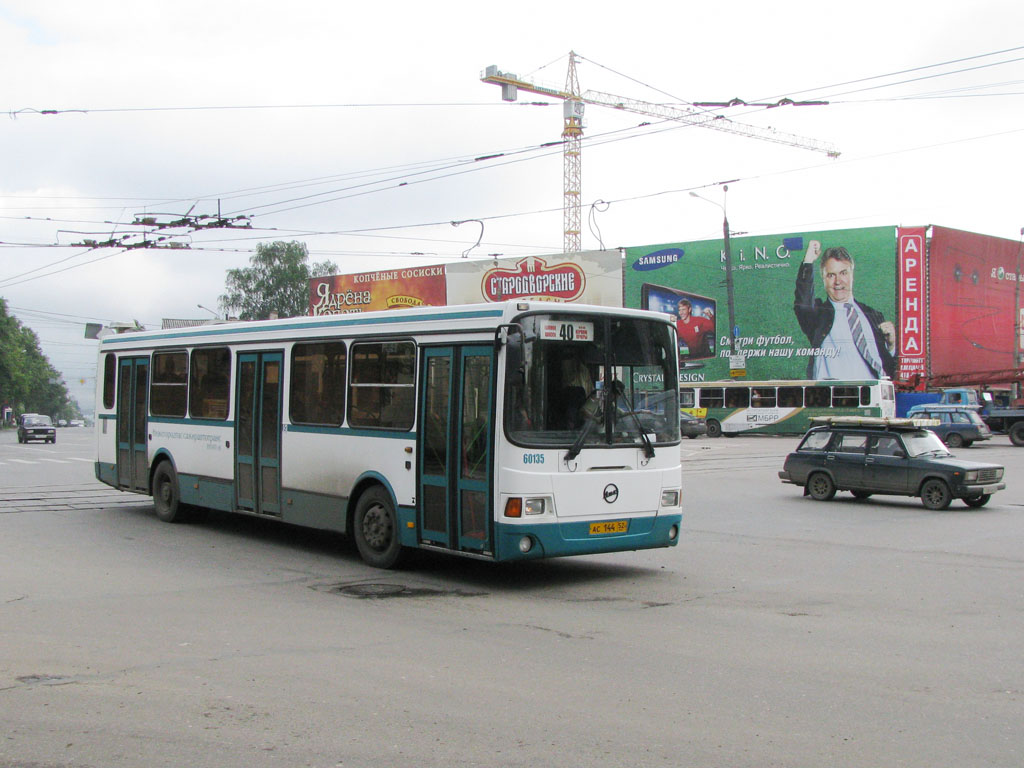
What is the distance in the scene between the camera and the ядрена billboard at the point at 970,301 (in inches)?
2276

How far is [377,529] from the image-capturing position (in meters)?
11.2

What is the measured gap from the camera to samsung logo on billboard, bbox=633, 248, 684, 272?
62.6 metres

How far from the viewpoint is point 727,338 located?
61.6 m

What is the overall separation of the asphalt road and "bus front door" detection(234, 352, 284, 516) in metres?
0.64

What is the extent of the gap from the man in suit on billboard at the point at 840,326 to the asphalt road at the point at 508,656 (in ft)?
148

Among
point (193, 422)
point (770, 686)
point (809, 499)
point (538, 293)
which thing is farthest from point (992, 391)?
point (770, 686)

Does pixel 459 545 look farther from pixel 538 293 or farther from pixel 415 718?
pixel 538 293

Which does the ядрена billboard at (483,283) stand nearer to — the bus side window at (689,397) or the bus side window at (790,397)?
the bus side window at (689,397)

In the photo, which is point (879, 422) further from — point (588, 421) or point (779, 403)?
point (779, 403)

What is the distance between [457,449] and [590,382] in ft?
4.70

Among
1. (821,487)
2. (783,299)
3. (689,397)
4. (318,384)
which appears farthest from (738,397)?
(318,384)

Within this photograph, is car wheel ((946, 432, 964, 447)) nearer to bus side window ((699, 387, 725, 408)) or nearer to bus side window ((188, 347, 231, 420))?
bus side window ((699, 387, 725, 408))

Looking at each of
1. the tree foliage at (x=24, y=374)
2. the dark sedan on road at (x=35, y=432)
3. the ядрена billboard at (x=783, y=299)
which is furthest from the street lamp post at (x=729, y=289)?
the tree foliage at (x=24, y=374)

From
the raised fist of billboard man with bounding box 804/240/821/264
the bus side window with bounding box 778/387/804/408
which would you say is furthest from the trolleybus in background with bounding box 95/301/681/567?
the raised fist of billboard man with bounding box 804/240/821/264
